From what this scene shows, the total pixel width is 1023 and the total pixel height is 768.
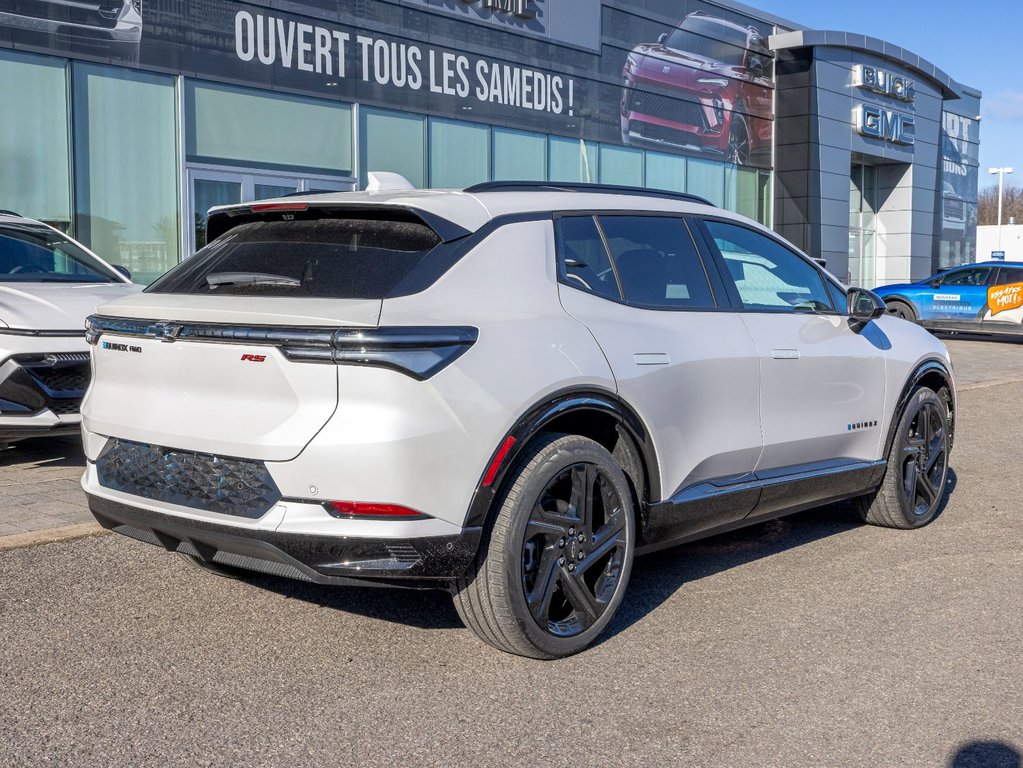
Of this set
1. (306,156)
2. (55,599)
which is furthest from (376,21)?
(55,599)

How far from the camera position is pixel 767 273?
5512 mm

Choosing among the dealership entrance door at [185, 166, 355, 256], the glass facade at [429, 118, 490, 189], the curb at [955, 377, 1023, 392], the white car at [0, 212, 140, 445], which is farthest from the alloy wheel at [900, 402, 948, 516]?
the glass facade at [429, 118, 490, 189]

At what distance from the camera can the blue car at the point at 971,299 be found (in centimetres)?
2141

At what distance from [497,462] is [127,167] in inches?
504

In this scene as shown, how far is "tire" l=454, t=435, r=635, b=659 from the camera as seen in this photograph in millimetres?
3885

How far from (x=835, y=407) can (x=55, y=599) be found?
3.61 meters

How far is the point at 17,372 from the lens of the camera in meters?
Answer: 6.93

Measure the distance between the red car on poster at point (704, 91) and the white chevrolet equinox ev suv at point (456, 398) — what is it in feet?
65.1

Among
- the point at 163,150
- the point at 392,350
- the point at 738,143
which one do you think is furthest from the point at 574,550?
the point at 738,143

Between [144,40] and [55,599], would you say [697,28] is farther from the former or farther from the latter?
[55,599]

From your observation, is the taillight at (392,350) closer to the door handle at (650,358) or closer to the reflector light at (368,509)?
the reflector light at (368,509)

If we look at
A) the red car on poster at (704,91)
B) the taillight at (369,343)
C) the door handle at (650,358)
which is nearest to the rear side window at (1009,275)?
the red car on poster at (704,91)

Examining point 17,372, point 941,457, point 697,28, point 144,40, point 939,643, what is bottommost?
point 939,643

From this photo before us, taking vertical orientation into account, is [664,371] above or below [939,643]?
above
